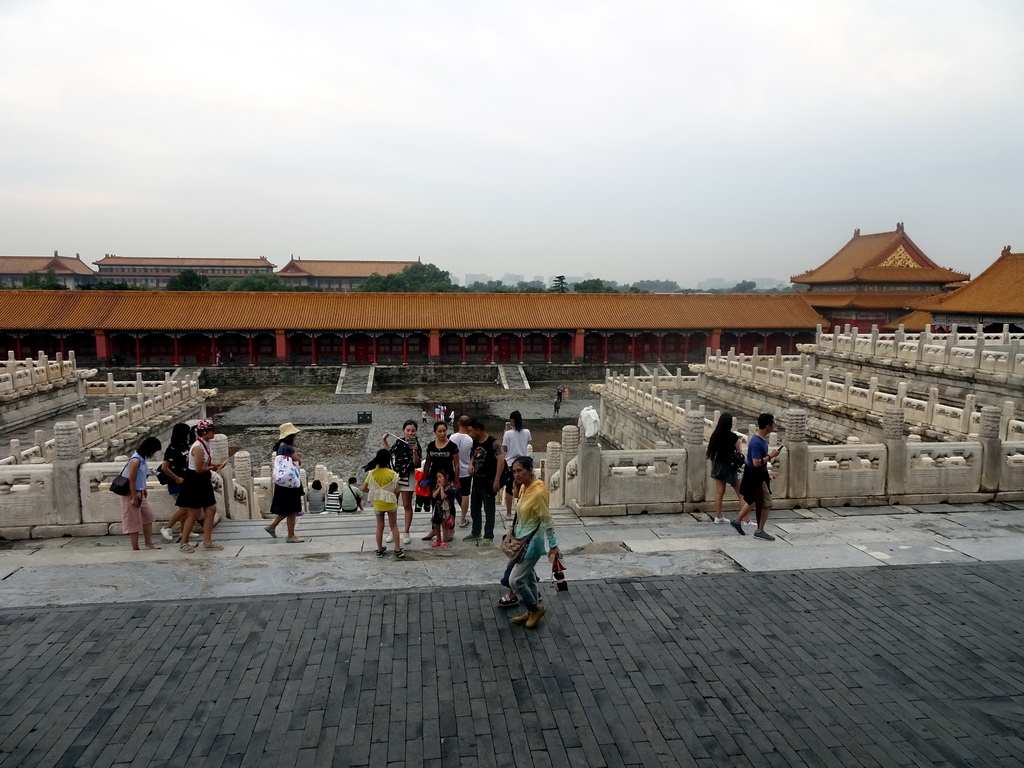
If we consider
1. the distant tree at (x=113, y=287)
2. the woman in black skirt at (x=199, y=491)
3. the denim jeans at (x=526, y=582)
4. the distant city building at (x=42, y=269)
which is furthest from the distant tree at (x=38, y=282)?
the denim jeans at (x=526, y=582)

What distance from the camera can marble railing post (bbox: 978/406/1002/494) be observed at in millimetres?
9875

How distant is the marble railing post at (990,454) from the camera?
9.88 meters

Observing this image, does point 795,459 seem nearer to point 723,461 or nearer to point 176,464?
point 723,461

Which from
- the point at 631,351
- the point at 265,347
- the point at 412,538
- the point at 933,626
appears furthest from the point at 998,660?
the point at 265,347

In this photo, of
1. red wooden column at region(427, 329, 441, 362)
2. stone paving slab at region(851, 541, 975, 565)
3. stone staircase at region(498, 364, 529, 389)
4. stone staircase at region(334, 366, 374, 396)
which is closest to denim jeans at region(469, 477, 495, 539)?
stone paving slab at region(851, 541, 975, 565)

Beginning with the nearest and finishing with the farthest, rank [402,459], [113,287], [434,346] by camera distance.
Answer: [402,459] → [434,346] → [113,287]

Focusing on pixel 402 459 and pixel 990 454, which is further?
pixel 990 454

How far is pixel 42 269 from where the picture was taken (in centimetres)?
9000

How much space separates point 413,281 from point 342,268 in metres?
15.2

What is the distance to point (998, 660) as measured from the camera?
5336mm

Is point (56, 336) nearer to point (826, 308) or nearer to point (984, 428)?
point (984, 428)

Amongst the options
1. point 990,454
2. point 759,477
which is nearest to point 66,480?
point 759,477

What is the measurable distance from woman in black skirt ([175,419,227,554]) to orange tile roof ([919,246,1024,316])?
3053 centimetres

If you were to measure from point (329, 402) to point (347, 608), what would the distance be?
28604mm
